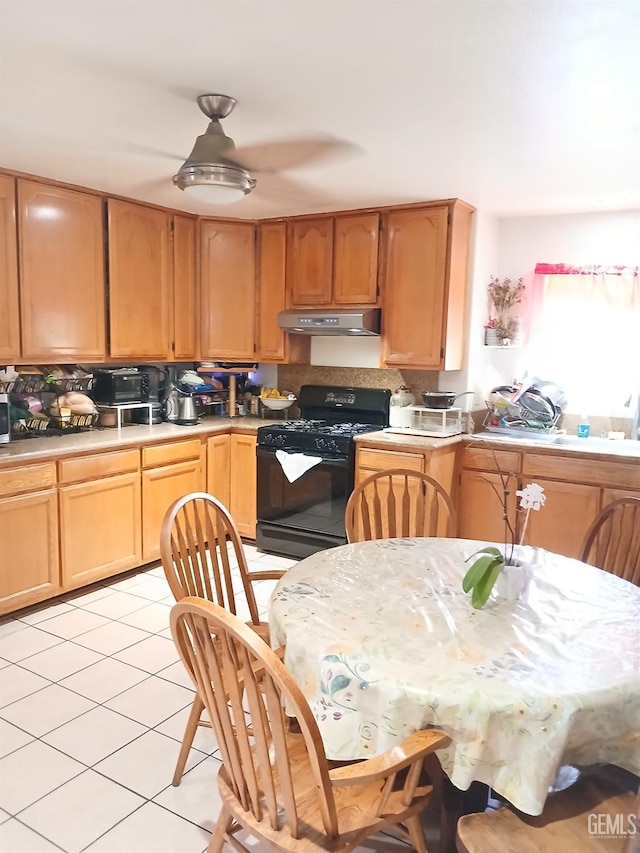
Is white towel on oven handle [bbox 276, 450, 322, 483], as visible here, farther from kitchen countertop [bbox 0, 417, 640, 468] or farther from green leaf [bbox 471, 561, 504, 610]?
green leaf [bbox 471, 561, 504, 610]

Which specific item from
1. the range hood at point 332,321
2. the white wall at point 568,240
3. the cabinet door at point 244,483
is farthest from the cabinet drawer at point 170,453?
the white wall at point 568,240

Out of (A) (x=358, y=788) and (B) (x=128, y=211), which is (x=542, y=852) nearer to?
(A) (x=358, y=788)

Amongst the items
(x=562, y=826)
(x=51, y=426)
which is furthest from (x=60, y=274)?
(x=562, y=826)

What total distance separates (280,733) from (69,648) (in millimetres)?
2049

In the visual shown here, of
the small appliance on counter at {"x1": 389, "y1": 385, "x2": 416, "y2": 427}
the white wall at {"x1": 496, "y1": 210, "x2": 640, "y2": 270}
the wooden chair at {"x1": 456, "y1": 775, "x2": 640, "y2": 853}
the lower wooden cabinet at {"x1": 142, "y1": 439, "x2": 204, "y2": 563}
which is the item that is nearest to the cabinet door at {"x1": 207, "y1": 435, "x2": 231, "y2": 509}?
the lower wooden cabinet at {"x1": 142, "y1": 439, "x2": 204, "y2": 563}

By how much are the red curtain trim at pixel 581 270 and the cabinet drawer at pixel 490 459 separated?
50.2 inches

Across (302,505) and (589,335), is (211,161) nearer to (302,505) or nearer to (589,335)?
(302,505)

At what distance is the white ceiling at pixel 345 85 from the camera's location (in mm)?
1719

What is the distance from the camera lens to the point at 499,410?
13.7ft

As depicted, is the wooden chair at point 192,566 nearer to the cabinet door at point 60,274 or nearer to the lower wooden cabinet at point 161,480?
the lower wooden cabinet at point 161,480

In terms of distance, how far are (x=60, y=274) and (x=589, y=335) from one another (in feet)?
10.7

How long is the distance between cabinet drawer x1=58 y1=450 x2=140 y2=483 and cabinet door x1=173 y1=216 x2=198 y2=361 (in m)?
0.96

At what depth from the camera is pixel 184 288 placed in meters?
4.38

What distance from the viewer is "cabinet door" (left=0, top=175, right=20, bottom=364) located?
128 inches
